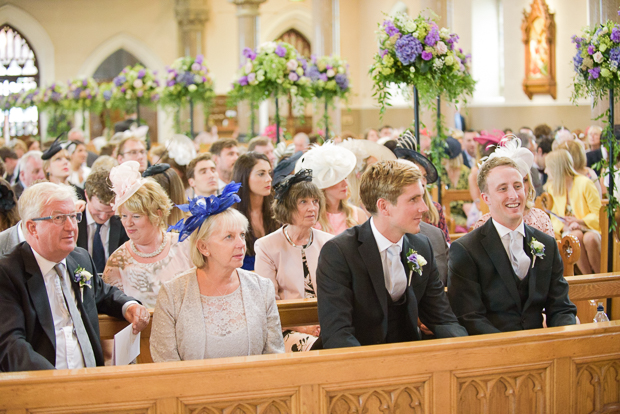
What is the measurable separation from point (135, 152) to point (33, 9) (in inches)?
605

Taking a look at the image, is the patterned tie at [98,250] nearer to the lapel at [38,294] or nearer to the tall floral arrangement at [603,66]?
the lapel at [38,294]

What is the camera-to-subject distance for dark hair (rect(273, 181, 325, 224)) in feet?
11.8

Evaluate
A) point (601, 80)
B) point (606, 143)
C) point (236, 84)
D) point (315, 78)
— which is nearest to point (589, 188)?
point (606, 143)

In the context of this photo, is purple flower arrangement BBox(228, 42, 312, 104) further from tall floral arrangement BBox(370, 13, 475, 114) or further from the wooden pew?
the wooden pew

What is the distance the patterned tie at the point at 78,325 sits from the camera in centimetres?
264

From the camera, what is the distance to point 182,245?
3580 millimetres

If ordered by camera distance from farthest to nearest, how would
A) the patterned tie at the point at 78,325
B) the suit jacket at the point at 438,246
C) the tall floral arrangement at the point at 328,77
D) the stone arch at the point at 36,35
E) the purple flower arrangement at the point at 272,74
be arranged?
the stone arch at the point at 36,35, the tall floral arrangement at the point at 328,77, the purple flower arrangement at the point at 272,74, the suit jacket at the point at 438,246, the patterned tie at the point at 78,325

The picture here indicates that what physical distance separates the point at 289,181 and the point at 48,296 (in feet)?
4.88

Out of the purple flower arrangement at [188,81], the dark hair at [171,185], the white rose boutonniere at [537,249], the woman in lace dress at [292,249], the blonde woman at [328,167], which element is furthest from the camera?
the purple flower arrangement at [188,81]

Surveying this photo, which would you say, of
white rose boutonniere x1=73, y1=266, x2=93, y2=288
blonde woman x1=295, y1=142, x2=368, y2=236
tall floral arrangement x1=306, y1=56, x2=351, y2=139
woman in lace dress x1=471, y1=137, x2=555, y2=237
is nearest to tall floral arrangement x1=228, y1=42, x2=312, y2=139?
tall floral arrangement x1=306, y1=56, x2=351, y2=139

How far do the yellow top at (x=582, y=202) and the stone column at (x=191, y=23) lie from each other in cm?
1428

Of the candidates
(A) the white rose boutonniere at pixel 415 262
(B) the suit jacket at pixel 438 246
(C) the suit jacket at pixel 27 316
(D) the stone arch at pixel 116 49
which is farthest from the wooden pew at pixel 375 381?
(D) the stone arch at pixel 116 49

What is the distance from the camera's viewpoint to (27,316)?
8.28 ft

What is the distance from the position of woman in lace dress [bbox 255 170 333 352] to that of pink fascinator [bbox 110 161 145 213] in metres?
→ 0.72
